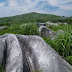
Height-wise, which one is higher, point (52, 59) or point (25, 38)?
point (25, 38)

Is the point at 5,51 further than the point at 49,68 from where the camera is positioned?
Yes

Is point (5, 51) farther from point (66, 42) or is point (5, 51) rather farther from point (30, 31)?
point (30, 31)

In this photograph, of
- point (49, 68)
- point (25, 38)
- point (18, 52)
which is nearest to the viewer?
point (49, 68)

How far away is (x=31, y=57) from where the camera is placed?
397 cm

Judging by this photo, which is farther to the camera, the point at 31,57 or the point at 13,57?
the point at 31,57

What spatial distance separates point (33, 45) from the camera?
4203 millimetres

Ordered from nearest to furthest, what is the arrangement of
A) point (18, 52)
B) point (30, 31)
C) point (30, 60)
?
point (18, 52) < point (30, 60) < point (30, 31)

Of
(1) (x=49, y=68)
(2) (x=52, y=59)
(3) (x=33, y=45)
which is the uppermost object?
(3) (x=33, y=45)

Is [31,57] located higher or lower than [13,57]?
lower

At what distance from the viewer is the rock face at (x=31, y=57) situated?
10.7 ft

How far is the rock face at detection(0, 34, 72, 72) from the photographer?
10.7ft

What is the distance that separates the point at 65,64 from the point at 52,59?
0.48 metres

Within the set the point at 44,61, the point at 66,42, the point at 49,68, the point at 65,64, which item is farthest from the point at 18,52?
the point at 66,42

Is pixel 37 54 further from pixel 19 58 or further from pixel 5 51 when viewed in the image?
pixel 5 51
